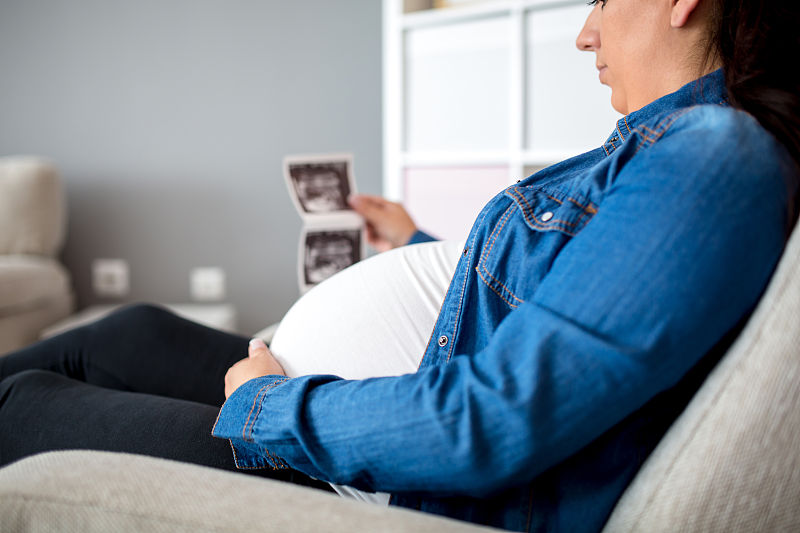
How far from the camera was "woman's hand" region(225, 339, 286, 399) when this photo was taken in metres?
0.74

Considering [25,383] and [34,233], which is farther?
[34,233]

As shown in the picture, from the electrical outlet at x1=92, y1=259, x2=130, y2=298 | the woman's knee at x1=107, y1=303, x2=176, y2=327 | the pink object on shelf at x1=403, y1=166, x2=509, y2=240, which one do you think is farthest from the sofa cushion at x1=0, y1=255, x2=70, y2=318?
the pink object on shelf at x1=403, y1=166, x2=509, y2=240

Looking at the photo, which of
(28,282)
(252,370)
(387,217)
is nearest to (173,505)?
(252,370)

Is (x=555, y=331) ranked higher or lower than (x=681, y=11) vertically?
lower

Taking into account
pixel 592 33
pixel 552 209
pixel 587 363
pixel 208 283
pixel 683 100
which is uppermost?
pixel 592 33

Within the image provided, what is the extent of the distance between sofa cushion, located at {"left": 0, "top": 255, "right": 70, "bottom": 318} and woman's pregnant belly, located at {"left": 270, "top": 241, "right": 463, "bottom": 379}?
5.36 ft

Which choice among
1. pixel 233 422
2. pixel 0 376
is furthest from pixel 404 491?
pixel 0 376

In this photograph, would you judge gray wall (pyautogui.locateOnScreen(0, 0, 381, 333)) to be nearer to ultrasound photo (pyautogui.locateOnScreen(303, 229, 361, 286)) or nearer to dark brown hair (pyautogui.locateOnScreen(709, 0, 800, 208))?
ultrasound photo (pyautogui.locateOnScreen(303, 229, 361, 286))

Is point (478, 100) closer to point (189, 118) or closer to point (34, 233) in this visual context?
point (189, 118)

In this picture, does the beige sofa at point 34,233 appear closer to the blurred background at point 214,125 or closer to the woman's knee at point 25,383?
the blurred background at point 214,125

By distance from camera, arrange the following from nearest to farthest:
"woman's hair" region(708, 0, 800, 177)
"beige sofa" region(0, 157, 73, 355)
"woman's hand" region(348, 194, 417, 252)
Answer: "woman's hair" region(708, 0, 800, 177)
"woman's hand" region(348, 194, 417, 252)
"beige sofa" region(0, 157, 73, 355)

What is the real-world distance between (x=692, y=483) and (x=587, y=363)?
0.41ft

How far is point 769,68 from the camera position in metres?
0.60

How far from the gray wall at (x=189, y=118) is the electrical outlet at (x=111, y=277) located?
0.03 m
